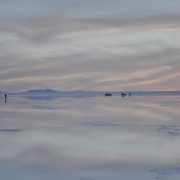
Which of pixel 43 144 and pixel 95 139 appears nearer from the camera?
pixel 43 144

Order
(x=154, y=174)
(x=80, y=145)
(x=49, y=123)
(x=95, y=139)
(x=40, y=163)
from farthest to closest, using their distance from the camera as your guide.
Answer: (x=49, y=123)
(x=95, y=139)
(x=80, y=145)
(x=40, y=163)
(x=154, y=174)

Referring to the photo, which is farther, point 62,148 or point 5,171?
point 62,148

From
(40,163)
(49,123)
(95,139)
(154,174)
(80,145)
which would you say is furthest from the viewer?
(49,123)

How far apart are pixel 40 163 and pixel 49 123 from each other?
8.10 m

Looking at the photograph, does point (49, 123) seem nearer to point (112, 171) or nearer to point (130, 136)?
point (130, 136)

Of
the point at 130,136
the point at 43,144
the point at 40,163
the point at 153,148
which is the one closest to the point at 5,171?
the point at 40,163

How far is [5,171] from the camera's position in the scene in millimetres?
7957

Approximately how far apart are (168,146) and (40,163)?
12.9 ft

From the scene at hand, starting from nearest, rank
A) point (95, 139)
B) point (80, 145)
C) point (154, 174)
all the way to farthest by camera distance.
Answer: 1. point (154, 174)
2. point (80, 145)
3. point (95, 139)

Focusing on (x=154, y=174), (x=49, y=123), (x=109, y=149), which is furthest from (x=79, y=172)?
(x=49, y=123)

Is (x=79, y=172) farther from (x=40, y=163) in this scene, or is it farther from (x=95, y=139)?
(x=95, y=139)

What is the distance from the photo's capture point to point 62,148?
411 inches

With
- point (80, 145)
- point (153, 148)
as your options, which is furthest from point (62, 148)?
point (153, 148)

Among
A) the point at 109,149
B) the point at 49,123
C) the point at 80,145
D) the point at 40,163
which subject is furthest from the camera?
the point at 49,123
